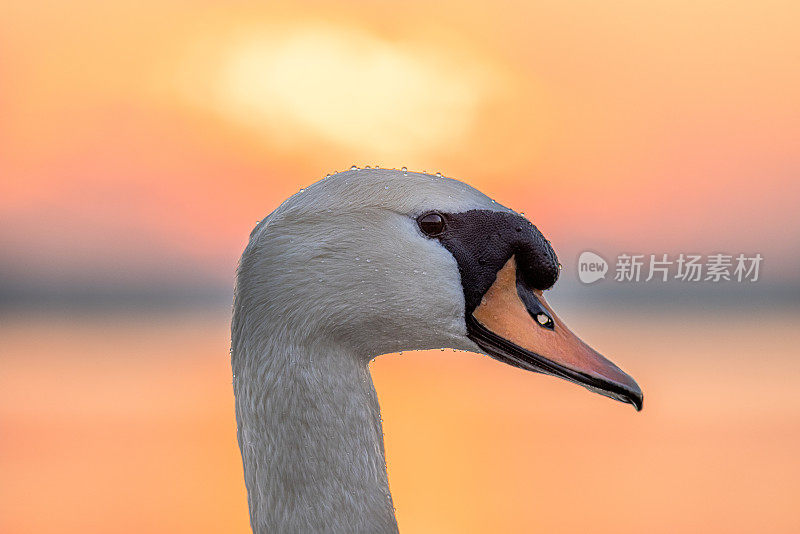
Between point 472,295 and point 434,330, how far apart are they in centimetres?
10

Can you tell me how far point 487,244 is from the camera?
156 centimetres

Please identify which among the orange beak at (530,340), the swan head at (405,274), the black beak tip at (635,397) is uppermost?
the swan head at (405,274)

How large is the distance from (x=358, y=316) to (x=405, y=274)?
12 cm

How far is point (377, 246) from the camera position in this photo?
1532 millimetres

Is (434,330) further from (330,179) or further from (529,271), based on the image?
(330,179)

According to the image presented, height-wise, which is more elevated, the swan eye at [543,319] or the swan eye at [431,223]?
the swan eye at [431,223]

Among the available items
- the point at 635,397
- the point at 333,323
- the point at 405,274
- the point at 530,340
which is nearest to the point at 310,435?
the point at 333,323

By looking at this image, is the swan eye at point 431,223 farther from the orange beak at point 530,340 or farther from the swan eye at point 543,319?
the swan eye at point 543,319

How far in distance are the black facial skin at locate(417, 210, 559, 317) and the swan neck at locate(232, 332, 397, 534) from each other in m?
0.28

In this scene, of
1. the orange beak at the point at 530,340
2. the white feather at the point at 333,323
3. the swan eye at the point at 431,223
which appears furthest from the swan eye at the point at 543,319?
the swan eye at the point at 431,223

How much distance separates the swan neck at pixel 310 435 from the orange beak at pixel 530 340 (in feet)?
0.82

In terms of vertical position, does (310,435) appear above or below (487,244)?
below

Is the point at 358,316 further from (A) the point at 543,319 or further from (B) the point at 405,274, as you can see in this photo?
(A) the point at 543,319

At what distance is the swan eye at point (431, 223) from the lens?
1543 millimetres
